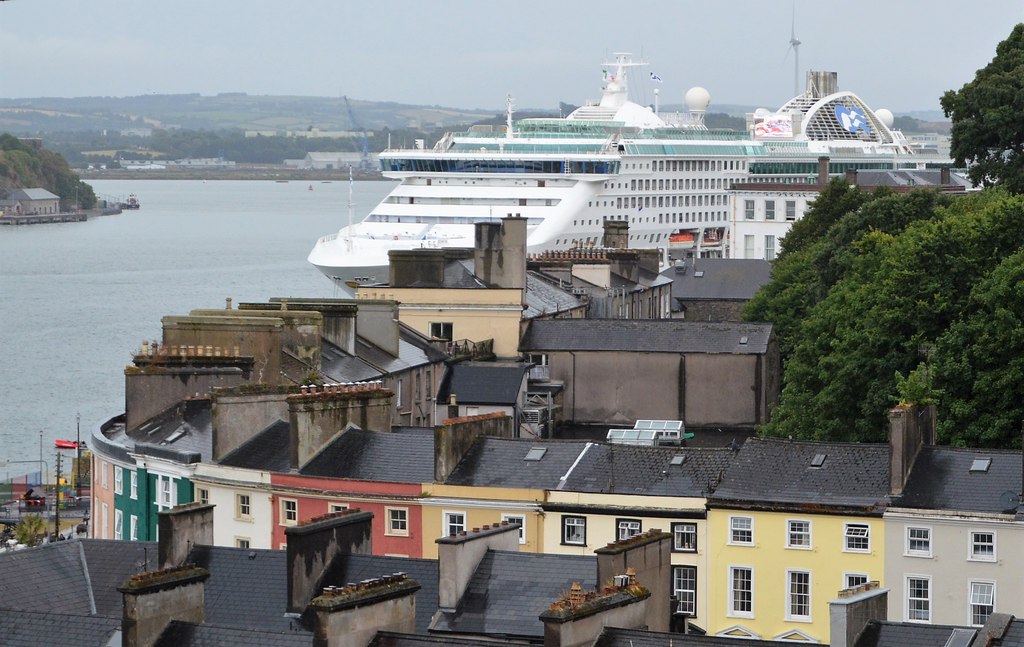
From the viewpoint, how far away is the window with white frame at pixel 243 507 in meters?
35.5

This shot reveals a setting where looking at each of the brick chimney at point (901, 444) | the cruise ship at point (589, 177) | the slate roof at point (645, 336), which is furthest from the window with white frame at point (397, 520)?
the cruise ship at point (589, 177)

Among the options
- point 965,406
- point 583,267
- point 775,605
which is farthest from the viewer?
point 583,267

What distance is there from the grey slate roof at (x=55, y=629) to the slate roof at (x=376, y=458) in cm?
Answer: 1241

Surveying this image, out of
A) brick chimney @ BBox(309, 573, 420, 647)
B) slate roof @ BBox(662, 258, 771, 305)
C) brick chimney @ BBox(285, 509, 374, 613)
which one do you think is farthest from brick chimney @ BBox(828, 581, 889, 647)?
slate roof @ BBox(662, 258, 771, 305)

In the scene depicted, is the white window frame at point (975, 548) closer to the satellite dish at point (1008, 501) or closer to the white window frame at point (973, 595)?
the white window frame at point (973, 595)

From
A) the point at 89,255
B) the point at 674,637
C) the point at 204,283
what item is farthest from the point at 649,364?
the point at 89,255

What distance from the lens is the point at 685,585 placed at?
32844mm

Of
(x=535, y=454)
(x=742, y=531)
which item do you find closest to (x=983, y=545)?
(x=742, y=531)

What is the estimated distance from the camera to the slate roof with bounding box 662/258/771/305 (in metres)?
81.4

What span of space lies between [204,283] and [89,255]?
50.1 metres

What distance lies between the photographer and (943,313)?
138 feet

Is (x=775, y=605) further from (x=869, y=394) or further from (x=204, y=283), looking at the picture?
(x=204, y=283)

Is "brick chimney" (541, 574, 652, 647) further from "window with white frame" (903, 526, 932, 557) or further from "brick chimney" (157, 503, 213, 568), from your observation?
"window with white frame" (903, 526, 932, 557)

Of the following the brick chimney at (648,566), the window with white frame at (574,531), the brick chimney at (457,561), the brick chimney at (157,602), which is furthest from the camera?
the window with white frame at (574,531)
